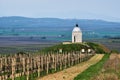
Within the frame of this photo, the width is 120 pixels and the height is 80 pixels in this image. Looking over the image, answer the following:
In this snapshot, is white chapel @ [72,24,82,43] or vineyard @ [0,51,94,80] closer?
vineyard @ [0,51,94,80]

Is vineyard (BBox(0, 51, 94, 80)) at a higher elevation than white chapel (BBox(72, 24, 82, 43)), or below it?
higher

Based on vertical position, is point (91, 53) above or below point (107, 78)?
below

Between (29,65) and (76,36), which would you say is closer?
(29,65)

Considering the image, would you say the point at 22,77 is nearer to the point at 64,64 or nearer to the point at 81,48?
the point at 64,64

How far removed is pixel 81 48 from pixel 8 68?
42.2 m

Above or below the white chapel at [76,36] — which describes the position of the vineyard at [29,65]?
above

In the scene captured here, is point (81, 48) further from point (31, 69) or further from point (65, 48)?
point (31, 69)

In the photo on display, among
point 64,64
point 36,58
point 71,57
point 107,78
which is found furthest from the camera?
point 71,57

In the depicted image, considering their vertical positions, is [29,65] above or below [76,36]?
above

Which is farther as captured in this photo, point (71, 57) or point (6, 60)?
point (71, 57)

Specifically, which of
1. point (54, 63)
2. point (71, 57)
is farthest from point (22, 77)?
point (71, 57)

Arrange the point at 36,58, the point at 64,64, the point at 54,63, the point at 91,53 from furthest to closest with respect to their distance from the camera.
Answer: the point at 91,53 < the point at 64,64 < the point at 54,63 < the point at 36,58

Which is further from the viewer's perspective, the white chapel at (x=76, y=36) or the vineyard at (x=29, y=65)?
the white chapel at (x=76, y=36)

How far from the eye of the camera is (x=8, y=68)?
181 feet
